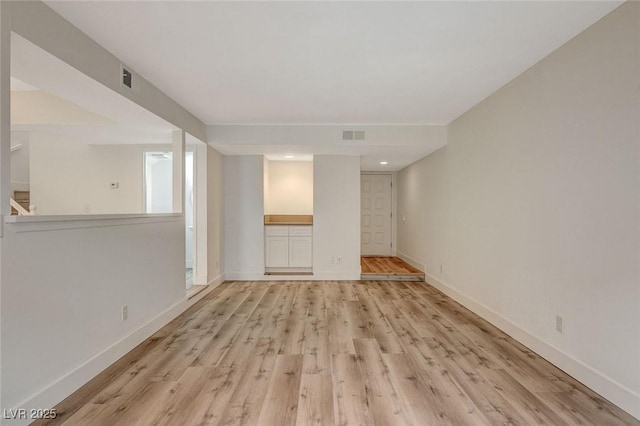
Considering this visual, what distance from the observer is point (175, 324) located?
3334mm

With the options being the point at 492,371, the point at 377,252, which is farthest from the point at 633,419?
the point at 377,252

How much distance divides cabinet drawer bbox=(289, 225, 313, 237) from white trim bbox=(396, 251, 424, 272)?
211 centimetres

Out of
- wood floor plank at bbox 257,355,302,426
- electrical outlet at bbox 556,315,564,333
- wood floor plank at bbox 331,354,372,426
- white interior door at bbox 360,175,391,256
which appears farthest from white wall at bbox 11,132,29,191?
electrical outlet at bbox 556,315,564,333

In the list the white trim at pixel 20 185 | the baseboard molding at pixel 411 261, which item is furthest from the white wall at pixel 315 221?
the white trim at pixel 20 185

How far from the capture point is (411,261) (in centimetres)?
620

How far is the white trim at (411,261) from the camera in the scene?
18.2 ft

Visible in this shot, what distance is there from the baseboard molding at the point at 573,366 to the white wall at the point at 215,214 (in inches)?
148

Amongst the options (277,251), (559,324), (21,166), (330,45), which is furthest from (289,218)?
(21,166)

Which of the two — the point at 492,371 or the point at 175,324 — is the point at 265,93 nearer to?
the point at 175,324

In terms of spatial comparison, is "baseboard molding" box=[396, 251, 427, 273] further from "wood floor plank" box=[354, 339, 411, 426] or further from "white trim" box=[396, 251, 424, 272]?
"wood floor plank" box=[354, 339, 411, 426]

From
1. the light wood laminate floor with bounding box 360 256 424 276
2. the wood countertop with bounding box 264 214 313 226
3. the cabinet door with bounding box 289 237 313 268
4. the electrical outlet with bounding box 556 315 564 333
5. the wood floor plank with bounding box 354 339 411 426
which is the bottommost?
the wood floor plank with bounding box 354 339 411 426

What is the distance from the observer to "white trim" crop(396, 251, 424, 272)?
5543mm

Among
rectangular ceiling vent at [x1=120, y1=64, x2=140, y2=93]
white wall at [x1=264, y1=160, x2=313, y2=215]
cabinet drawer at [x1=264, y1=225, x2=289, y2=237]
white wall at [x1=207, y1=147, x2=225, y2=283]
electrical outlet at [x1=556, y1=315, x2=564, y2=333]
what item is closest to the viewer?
electrical outlet at [x1=556, y1=315, x2=564, y2=333]

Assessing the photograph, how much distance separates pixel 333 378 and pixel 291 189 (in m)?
4.59
